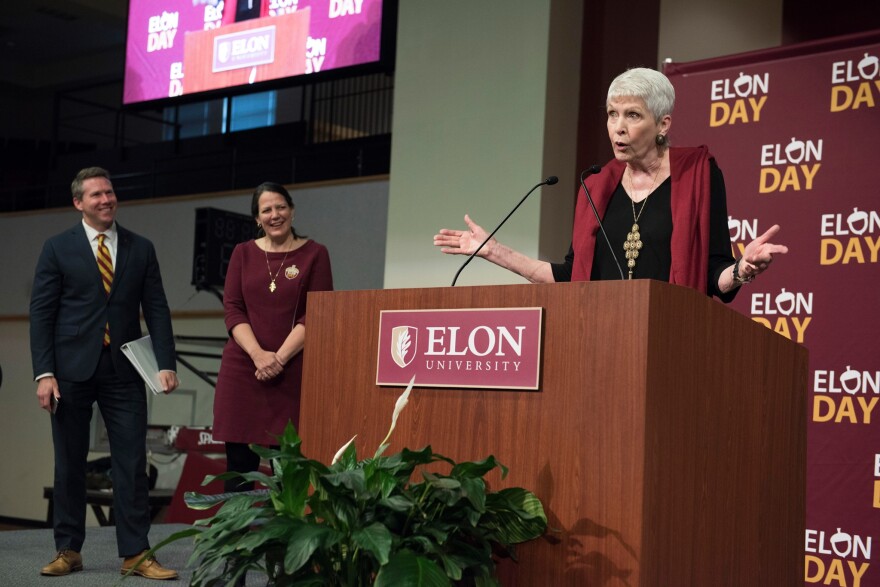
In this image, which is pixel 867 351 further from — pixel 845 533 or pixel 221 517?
pixel 221 517

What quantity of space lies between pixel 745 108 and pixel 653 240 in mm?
1953

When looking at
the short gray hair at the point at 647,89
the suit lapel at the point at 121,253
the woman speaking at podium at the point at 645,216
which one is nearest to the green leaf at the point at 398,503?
the woman speaking at podium at the point at 645,216

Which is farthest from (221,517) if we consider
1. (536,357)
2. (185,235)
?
(185,235)

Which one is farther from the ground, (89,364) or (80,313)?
(80,313)

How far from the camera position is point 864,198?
3.71 m

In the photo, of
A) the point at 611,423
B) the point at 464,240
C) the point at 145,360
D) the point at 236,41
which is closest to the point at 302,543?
the point at 611,423

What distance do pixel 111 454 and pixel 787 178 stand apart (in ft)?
8.41

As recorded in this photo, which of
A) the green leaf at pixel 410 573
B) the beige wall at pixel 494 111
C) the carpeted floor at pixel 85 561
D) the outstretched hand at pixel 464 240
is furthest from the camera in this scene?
the beige wall at pixel 494 111

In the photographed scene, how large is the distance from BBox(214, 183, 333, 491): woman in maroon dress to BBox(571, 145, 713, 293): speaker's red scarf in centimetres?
143

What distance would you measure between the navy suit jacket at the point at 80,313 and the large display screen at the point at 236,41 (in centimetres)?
323

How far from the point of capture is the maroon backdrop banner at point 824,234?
3.62 meters

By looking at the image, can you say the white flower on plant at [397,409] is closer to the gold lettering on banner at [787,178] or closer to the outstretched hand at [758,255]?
the outstretched hand at [758,255]

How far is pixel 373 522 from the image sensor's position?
1731 mm

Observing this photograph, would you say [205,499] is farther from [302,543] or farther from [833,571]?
[833,571]
